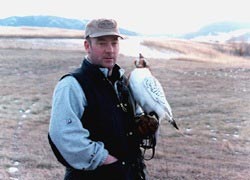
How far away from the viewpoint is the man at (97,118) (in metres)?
2.28

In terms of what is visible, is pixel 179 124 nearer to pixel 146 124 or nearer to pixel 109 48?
pixel 146 124

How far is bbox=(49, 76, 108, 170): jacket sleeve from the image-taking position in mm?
2266

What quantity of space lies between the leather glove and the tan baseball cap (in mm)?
499

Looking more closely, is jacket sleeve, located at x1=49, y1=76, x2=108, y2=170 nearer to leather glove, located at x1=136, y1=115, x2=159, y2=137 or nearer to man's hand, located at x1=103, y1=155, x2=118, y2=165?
man's hand, located at x1=103, y1=155, x2=118, y2=165

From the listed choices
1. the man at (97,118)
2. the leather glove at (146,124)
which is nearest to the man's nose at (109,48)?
the man at (97,118)

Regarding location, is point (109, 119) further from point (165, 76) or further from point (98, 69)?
point (165, 76)

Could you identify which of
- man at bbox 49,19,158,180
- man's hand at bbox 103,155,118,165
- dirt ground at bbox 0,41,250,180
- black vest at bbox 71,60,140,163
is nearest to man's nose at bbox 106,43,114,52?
man at bbox 49,19,158,180

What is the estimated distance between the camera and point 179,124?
25.8ft

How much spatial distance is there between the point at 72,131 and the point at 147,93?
0.53m

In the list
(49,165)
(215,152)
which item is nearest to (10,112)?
(49,165)

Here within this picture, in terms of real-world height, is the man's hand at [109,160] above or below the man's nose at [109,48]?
below

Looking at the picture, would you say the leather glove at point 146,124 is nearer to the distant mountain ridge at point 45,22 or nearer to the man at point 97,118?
the man at point 97,118

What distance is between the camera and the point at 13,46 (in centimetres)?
2002

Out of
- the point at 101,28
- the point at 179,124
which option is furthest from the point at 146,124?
the point at 179,124
